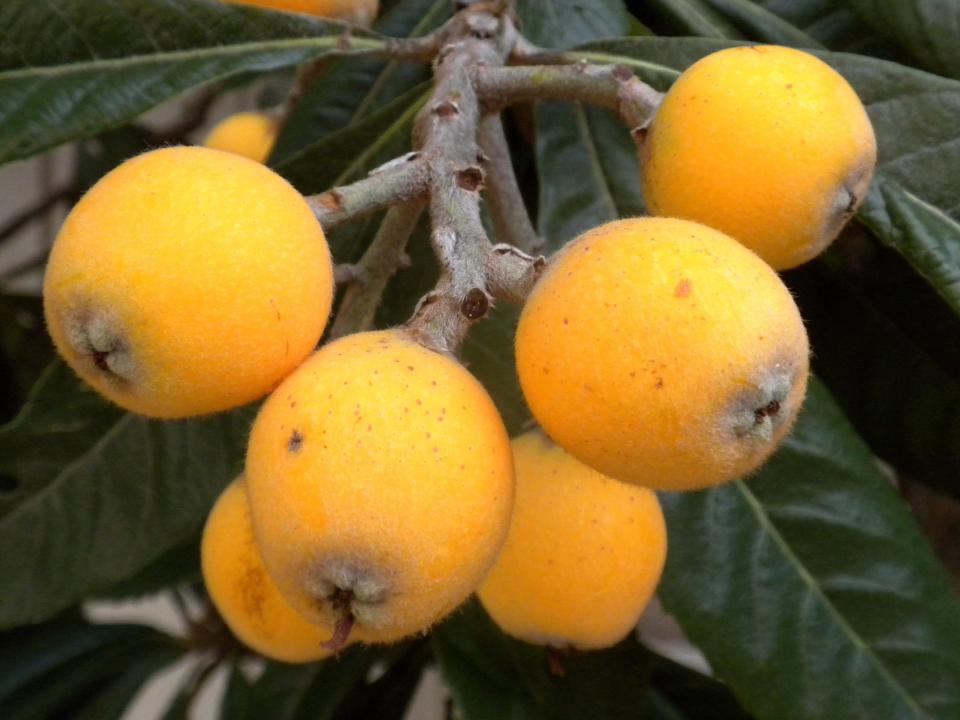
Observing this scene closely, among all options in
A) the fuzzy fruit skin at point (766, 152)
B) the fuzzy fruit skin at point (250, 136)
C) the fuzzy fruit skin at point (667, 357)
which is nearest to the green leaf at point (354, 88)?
the fuzzy fruit skin at point (250, 136)

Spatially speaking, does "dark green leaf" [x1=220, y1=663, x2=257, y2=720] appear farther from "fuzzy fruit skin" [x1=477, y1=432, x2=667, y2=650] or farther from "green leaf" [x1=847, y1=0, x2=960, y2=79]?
"green leaf" [x1=847, y1=0, x2=960, y2=79]

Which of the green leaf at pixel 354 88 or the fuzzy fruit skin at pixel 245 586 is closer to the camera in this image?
the fuzzy fruit skin at pixel 245 586

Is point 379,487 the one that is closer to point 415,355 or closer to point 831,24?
point 415,355

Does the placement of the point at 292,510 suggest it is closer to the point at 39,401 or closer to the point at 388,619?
the point at 388,619

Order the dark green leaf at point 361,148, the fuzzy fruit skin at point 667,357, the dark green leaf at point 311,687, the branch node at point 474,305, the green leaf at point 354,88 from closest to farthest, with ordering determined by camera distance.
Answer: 1. the fuzzy fruit skin at point 667,357
2. the branch node at point 474,305
3. the dark green leaf at point 361,148
4. the green leaf at point 354,88
5. the dark green leaf at point 311,687

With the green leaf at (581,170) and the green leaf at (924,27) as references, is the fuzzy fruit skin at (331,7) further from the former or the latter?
the green leaf at (924,27)

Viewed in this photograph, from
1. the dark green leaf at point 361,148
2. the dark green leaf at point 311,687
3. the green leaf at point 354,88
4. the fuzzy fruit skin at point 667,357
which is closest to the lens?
the fuzzy fruit skin at point 667,357

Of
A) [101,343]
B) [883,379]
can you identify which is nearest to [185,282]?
[101,343]
